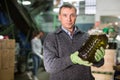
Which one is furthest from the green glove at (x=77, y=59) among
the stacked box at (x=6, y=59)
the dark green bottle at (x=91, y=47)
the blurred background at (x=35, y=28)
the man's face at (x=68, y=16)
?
the stacked box at (x=6, y=59)

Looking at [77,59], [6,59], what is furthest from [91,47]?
[6,59]

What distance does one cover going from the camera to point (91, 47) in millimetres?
1493

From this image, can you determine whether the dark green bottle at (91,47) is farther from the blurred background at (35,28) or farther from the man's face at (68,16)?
the blurred background at (35,28)

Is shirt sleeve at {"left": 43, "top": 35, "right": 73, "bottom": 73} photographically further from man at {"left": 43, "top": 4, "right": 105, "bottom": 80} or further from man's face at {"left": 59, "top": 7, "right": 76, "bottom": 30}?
man's face at {"left": 59, "top": 7, "right": 76, "bottom": 30}

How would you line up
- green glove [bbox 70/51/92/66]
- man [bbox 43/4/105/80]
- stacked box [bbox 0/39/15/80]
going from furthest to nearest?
stacked box [bbox 0/39/15/80]
man [bbox 43/4/105/80]
green glove [bbox 70/51/92/66]

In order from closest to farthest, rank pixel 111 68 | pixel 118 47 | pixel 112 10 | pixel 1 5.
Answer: pixel 111 68 < pixel 118 47 < pixel 112 10 < pixel 1 5

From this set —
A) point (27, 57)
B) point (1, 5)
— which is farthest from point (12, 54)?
point (1, 5)

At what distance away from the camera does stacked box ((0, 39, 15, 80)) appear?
5.87 metres

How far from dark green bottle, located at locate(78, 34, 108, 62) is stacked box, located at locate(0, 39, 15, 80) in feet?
15.1

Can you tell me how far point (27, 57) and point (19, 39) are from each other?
742mm

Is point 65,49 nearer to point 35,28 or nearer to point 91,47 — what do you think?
point 91,47

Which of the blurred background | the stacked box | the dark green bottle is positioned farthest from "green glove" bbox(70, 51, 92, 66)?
A: the stacked box

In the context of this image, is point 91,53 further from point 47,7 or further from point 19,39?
point 47,7

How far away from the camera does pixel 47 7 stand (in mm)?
12836
